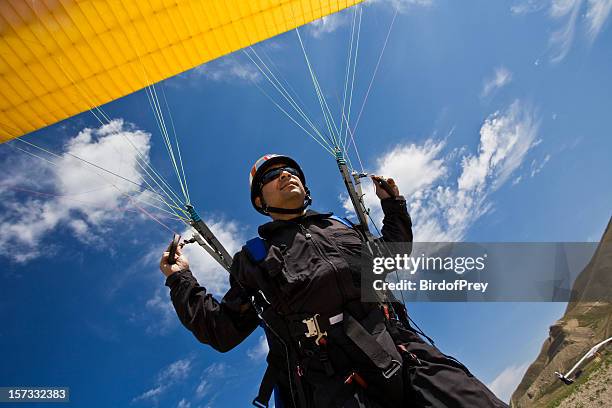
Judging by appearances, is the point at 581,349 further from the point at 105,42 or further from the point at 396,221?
the point at 105,42

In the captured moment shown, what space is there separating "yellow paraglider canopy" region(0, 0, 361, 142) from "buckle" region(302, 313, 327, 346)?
6.63 meters

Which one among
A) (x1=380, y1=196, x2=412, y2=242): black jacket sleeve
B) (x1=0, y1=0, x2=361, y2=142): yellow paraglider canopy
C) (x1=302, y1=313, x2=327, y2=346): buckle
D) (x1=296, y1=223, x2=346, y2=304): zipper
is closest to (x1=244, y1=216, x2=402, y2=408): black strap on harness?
(x1=302, y1=313, x2=327, y2=346): buckle

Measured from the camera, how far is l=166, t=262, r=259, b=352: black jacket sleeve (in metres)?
2.18

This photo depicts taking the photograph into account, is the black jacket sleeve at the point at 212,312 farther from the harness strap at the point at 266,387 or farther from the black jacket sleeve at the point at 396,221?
the black jacket sleeve at the point at 396,221

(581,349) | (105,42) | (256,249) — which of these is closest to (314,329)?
(256,249)

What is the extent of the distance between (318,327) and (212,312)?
0.69 m

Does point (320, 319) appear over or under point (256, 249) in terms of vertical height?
under

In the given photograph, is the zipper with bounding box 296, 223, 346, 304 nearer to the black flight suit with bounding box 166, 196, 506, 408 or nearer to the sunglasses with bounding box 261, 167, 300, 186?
the black flight suit with bounding box 166, 196, 506, 408

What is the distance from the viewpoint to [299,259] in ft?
7.41

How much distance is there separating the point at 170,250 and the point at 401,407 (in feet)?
5.98

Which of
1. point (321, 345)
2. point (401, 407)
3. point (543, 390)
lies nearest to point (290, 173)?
point (321, 345)

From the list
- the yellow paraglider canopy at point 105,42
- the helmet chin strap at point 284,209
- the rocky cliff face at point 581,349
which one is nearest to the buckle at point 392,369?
the helmet chin strap at point 284,209

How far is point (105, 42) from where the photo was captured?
21.4ft

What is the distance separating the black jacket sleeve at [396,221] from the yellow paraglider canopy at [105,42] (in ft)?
19.7
